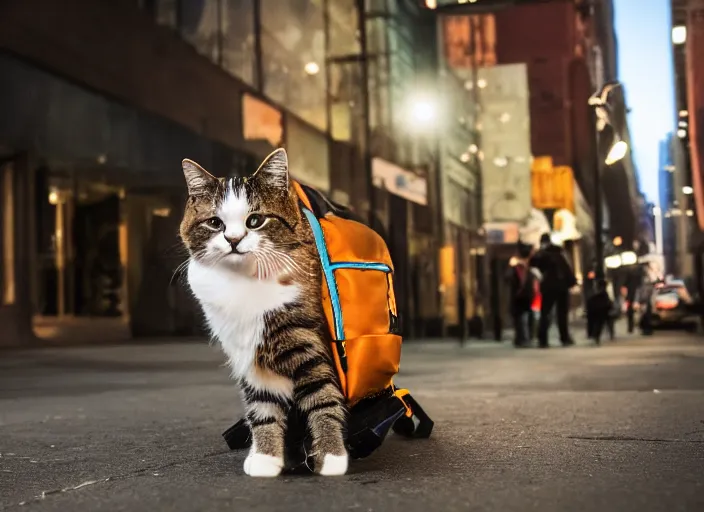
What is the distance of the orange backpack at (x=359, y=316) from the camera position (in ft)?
13.1

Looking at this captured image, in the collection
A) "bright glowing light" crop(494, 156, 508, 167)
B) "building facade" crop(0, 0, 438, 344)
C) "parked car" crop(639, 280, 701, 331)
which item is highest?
"bright glowing light" crop(494, 156, 508, 167)

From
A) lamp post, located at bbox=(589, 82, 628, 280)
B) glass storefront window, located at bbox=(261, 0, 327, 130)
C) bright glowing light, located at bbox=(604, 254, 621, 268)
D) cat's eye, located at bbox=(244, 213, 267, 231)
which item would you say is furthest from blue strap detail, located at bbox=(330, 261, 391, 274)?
bright glowing light, located at bbox=(604, 254, 621, 268)

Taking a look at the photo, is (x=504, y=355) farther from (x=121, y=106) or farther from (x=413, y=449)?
(x=413, y=449)

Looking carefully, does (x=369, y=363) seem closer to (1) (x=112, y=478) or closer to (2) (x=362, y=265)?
(2) (x=362, y=265)

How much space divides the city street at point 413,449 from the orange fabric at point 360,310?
40 cm

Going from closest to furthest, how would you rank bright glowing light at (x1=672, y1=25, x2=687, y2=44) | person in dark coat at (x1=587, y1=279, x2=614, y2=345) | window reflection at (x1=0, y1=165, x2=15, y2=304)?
1. window reflection at (x1=0, y1=165, x2=15, y2=304)
2. person in dark coat at (x1=587, y1=279, x2=614, y2=345)
3. bright glowing light at (x1=672, y1=25, x2=687, y2=44)

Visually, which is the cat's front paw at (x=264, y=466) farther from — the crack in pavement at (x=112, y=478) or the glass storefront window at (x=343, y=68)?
the glass storefront window at (x=343, y=68)

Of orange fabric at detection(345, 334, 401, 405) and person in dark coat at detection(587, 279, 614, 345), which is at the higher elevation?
orange fabric at detection(345, 334, 401, 405)

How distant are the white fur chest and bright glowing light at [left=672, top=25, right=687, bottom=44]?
1988 inches

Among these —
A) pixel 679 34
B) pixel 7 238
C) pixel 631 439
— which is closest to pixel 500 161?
pixel 679 34

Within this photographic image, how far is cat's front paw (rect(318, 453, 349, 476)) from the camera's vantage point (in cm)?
388

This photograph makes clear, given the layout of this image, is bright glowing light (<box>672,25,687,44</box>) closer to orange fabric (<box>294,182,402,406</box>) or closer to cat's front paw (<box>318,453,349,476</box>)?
orange fabric (<box>294,182,402,406</box>)

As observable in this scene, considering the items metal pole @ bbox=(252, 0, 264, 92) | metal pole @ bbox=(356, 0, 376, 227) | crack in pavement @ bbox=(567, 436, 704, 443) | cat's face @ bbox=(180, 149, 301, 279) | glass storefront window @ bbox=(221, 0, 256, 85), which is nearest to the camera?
cat's face @ bbox=(180, 149, 301, 279)

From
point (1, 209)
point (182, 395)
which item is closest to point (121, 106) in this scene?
point (1, 209)
